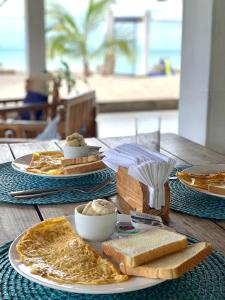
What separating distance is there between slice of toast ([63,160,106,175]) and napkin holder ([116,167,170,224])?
219 millimetres

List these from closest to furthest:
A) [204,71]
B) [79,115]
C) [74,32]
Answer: [79,115], [204,71], [74,32]

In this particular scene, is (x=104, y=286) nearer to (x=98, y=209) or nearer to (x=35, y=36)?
(x=98, y=209)

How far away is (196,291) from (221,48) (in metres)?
2.70

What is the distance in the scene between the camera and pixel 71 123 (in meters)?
3.06

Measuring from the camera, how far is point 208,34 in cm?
340

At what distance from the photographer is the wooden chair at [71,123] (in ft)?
9.96

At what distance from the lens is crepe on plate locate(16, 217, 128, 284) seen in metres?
0.94

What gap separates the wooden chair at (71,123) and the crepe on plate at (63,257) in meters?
1.88

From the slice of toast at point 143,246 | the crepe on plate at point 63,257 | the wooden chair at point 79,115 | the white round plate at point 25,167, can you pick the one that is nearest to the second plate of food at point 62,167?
the white round plate at point 25,167

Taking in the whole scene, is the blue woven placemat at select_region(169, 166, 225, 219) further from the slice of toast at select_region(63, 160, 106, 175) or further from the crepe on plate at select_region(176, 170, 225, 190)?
the slice of toast at select_region(63, 160, 106, 175)

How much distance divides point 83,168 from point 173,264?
29.2 inches

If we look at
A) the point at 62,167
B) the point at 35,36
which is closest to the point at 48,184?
the point at 62,167

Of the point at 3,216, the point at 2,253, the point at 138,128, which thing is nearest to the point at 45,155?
the point at 138,128

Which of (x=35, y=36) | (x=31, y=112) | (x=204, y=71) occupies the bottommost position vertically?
(x=31, y=112)
